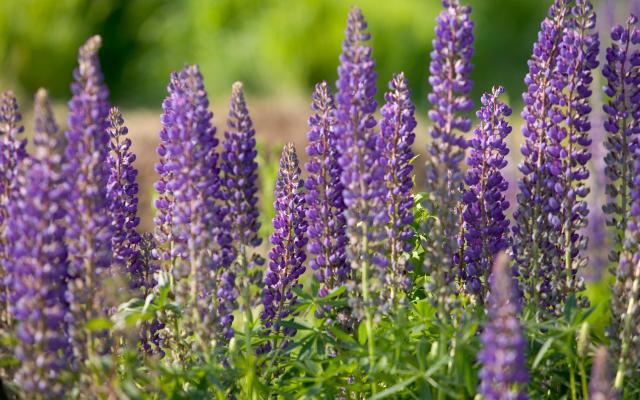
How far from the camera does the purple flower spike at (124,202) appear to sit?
367 centimetres

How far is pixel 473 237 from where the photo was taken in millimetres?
3727

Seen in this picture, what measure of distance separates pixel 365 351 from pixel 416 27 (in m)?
16.4

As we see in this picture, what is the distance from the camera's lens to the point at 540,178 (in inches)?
144

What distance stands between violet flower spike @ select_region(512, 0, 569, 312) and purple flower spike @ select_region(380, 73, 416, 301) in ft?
1.38

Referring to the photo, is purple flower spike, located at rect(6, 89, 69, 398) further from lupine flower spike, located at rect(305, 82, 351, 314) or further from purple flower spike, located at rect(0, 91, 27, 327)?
lupine flower spike, located at rect(305, 82, 351, 314)

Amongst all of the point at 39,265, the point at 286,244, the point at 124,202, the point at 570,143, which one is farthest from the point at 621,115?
the point at 39,265

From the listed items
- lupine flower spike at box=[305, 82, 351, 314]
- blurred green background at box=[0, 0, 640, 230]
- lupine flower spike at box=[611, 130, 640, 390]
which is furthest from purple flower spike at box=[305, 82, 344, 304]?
blurred green background at box=[0, 0, 640, 230]

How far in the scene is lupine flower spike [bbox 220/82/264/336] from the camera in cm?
328

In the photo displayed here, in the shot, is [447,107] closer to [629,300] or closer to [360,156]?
[360,156]

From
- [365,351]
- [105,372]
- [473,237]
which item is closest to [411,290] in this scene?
[473,237]

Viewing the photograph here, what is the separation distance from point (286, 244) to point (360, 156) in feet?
2.39

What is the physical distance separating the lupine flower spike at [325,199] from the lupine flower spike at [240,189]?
0.33m

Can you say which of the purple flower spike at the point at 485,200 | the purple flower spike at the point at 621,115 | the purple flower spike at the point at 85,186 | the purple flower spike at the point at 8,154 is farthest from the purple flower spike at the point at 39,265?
the purple flower spike at the point at 621,115

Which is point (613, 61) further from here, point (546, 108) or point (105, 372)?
point (105, 372)
